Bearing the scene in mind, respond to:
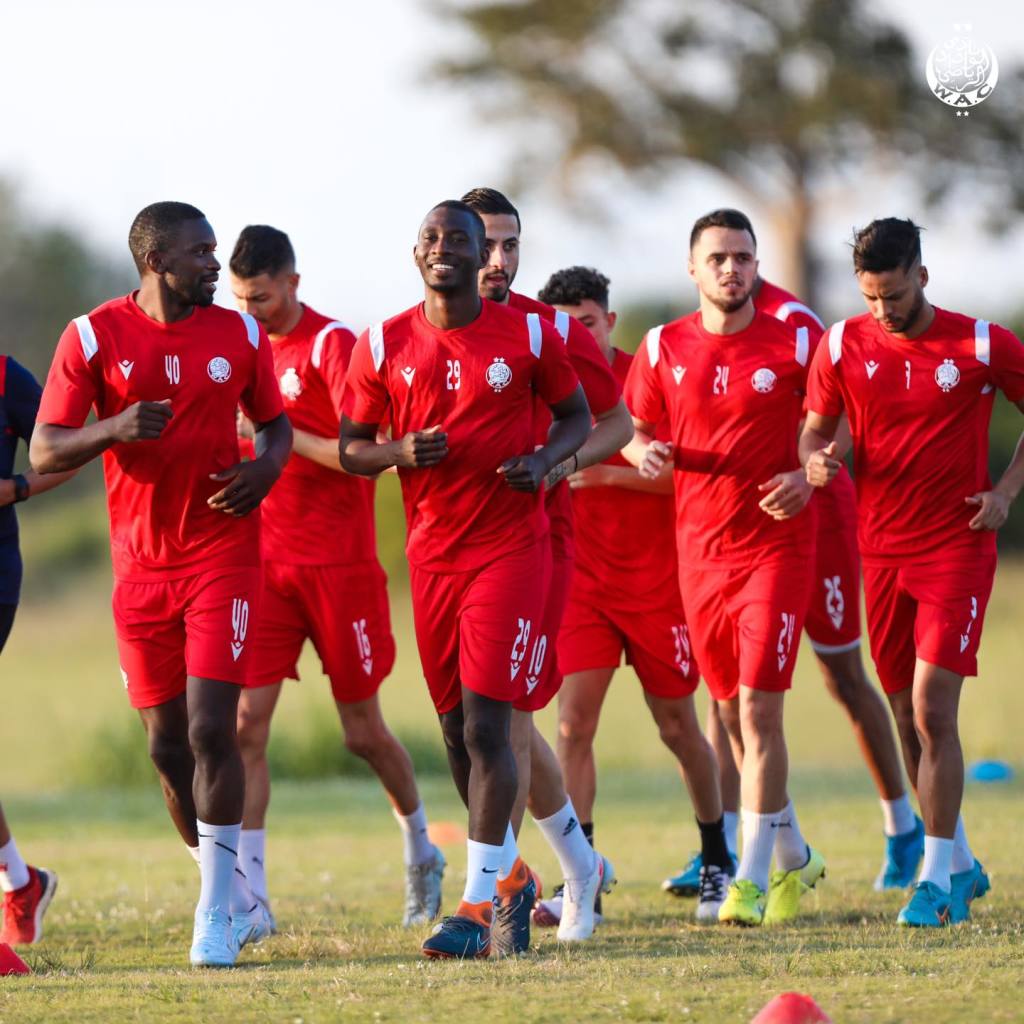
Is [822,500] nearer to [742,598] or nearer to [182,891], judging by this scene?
[742,598]

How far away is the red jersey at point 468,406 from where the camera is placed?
7.64 metres

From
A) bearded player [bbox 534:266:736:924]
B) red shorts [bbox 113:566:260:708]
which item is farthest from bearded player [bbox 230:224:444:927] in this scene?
red shorts [bbox 113:566:260:708]

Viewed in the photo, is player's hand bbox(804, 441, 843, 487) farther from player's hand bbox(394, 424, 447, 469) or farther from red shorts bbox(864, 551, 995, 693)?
player's hand bbox(394, 424, 447, 469)

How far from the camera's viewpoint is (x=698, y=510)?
9000 mm

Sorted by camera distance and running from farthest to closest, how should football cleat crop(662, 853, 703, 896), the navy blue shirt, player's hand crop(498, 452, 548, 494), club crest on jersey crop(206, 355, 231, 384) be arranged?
football cleat crop(662, 853, 703, 896) → the navy blue shirt → club crest on jersey crop(206, 355, 231, 384) → player's hand crop(498, 452, 548, 494)

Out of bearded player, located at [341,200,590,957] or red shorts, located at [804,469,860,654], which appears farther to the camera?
red shorts, located at [804,469,860,654]

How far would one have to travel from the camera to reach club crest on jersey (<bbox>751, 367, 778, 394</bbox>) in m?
8.88

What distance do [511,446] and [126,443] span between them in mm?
1480

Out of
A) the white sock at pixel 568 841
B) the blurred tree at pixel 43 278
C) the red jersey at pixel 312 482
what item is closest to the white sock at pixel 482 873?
the white sock at pixel 568 841

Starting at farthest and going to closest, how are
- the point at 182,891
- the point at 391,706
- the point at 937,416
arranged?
the point at 391,706 → the point at 182,891 → the point at 937,416

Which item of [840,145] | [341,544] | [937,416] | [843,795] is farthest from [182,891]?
[840,145]

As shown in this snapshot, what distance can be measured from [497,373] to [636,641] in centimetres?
232

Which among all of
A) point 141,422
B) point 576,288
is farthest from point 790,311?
point 141,422

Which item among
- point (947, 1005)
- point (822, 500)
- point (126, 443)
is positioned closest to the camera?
point (947, 1005)
